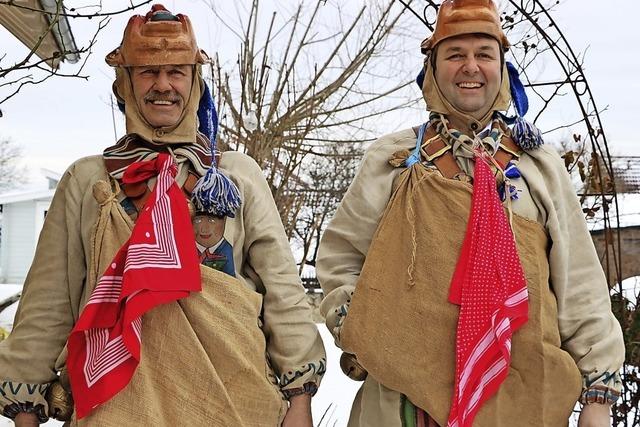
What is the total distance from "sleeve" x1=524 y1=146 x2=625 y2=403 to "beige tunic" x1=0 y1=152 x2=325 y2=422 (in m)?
0.72

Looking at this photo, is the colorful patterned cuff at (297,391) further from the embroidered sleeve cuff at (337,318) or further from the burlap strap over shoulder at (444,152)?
the burlap strap over shoulder at (444,152)

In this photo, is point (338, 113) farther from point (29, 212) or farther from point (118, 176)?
point (29, 212)

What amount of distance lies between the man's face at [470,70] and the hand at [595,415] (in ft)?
2.98

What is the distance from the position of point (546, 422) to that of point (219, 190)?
3.61ft

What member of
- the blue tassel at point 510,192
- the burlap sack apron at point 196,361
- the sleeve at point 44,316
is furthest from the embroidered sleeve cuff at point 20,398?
the blue tassel at point 510,192

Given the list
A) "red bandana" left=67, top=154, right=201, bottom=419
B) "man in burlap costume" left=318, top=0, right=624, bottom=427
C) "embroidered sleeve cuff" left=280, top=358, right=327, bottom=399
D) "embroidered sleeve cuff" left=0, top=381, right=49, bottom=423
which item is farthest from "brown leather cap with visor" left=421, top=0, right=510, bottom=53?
"embroidered sleeve cuff" left=0, top=381, right=49, bottom=423

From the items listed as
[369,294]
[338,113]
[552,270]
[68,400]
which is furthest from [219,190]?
[338,113]

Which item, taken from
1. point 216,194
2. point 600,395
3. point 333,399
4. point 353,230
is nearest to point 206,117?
point 216,194

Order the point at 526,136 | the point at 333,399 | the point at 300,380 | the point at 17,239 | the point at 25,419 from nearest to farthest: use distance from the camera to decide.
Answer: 1. the point at 25,419
2. the point at 300,380
3. the point at 526,136
4. the point at 333,399
5. the point at 17,239

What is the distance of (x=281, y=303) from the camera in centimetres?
240

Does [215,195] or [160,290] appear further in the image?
[215,195]

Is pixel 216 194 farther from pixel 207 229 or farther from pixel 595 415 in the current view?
pixel 595 415

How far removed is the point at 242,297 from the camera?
2326 mm

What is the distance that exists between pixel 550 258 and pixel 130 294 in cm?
118
